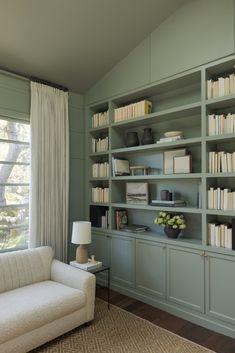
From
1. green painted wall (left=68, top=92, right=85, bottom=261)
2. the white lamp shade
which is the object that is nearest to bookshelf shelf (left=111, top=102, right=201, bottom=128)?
green painted wall (left=68, top=92, right=85, bottom=261)

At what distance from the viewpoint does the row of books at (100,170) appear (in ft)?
12.1

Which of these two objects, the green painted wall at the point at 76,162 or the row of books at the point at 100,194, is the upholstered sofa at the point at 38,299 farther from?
the row of books at the point at 100,194

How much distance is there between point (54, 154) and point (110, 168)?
792 mm

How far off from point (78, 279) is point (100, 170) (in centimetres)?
165

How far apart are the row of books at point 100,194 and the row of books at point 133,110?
1020 millimetres

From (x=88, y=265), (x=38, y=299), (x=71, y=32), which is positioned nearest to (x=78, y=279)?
(x=88, y=265)

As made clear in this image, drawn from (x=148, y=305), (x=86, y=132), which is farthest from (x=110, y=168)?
(x=148, y=305)

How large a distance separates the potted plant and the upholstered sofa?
0.99m

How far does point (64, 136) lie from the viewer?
11.9ft

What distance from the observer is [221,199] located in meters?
2.56

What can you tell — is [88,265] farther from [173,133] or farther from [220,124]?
[220,124]

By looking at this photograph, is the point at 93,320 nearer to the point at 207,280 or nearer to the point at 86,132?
the point at 207,280

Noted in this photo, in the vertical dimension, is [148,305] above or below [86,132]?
below

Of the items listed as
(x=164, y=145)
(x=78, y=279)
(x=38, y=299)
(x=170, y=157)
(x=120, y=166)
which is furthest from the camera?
(x=120, y=166)
